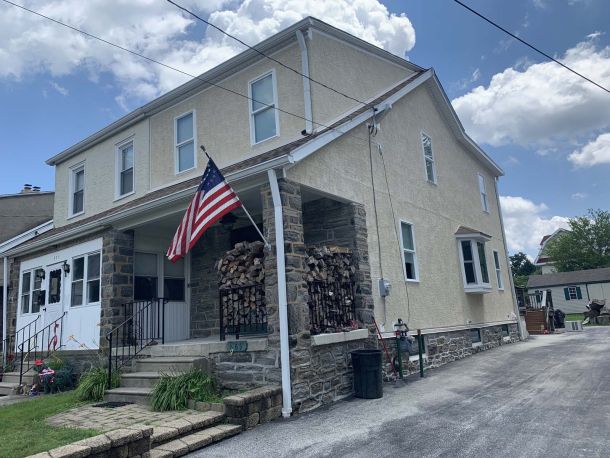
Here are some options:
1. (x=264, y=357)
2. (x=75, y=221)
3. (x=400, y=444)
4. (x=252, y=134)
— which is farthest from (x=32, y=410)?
(x=75, y=221)

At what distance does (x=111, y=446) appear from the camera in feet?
14.1

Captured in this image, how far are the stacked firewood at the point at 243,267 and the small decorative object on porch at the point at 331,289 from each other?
80 centimetres

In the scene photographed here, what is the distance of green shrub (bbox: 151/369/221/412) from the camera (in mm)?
6465

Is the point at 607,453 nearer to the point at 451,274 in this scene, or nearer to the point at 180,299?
the point at 451,274

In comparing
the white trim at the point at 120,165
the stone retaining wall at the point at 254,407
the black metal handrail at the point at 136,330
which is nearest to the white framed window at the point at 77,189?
the white trim at the point at 120,165

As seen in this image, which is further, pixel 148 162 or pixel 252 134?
pixel 148 162

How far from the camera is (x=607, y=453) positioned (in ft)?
14.9

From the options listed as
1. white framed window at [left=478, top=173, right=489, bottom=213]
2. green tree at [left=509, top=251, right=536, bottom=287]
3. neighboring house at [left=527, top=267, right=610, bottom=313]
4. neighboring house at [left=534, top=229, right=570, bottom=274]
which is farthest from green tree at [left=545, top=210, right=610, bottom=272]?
white framed window at [left=478, top=173, right=489, bottom=213]

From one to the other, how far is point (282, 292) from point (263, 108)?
4806 millimetres

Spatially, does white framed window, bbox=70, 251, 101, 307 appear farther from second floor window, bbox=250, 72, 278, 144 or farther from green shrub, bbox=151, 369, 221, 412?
second floor window, bbox=250, 72, 278, 144

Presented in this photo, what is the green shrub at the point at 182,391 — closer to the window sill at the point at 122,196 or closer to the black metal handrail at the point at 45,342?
the black metal handrail at the point at 45,342

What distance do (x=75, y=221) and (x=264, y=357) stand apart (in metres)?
9.28

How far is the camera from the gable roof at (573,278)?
37750 millimetres

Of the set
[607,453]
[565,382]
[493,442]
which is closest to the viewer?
[607,453]
